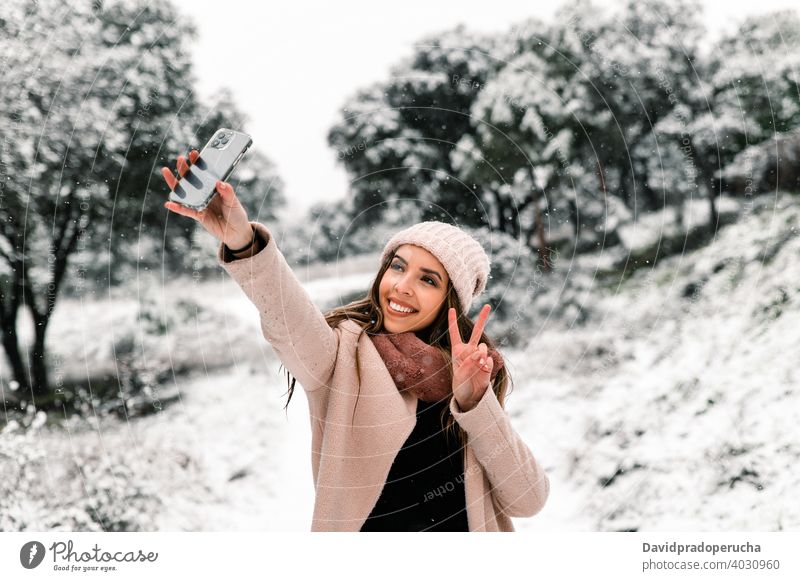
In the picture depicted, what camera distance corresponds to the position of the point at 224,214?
35.7 inches

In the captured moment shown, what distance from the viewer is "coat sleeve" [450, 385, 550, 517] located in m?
0.99

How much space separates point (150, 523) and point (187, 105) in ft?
3.07

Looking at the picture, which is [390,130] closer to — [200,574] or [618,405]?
[618,405]

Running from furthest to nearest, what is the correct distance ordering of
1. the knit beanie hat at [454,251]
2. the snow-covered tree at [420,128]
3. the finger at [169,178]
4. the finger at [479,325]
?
the snow-covered tree at [420,128], the knit beanie hat at [454,251], the finger at [479,325], the finger at [169,178]

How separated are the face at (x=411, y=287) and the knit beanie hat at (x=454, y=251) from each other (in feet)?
0.05

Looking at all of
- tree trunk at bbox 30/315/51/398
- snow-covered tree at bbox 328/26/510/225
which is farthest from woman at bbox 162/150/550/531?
tree trunk at bbox 30/315/51/398

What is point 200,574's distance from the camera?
131 centimetres

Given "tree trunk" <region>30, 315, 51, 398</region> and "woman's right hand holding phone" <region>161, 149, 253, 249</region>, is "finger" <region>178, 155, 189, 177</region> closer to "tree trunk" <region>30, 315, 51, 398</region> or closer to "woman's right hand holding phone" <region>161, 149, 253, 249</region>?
"woman's right hand holding phone" <region>161, 149, 253, 249</region>

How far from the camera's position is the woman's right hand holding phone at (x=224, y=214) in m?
0.90

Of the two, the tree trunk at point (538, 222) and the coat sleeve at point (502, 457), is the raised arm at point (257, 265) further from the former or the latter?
the tree trunk at point (538, 222)

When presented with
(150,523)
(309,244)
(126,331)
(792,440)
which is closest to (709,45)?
(792,440)

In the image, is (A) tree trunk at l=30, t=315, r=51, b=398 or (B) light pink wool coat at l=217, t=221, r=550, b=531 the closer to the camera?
(B) light pink wool coat at l=217, t=221, r=550, b=531

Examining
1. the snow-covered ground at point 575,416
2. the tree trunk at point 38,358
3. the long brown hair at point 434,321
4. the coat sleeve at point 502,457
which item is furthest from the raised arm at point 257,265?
the tree trunk at point 38,358

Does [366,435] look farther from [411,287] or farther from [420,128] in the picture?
[420,128]
